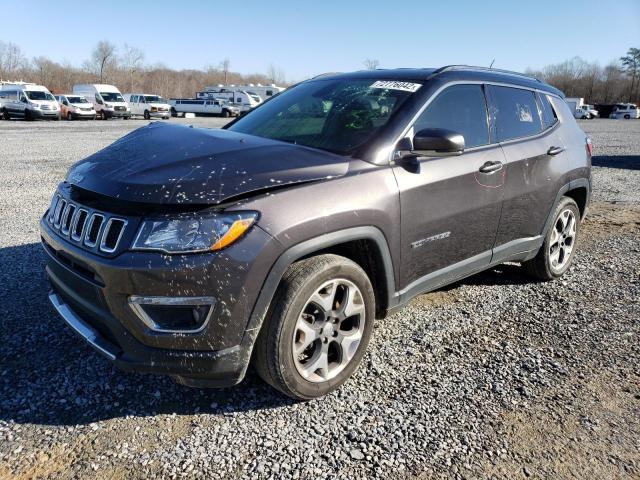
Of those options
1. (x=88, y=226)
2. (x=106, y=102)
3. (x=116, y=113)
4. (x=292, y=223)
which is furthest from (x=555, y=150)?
(x=106, y=102)

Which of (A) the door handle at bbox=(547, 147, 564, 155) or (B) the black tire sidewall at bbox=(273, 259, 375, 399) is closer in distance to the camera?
(B) the black tire sidewall at bbox=(273, 259, 375, 399)

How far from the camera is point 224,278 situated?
2.27 meters

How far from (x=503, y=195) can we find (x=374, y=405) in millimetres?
1827

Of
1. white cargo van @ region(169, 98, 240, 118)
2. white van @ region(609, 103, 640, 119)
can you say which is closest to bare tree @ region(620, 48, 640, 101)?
white van @ region(609, 103, 640, 119)

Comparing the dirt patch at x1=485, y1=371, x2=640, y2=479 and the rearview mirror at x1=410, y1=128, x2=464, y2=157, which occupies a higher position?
the rearview mirror at x1=410, y1=128, x2=464, y2=157

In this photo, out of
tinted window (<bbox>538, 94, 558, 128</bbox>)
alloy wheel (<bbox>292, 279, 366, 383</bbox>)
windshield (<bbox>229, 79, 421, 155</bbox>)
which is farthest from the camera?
tinted window (<bbox>538, 94, 558, 128</bbox>)

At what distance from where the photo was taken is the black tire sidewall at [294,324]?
2.50 metres

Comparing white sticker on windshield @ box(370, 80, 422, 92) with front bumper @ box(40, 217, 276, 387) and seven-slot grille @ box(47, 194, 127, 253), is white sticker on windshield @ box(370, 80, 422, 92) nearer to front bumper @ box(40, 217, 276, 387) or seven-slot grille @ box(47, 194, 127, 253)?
front bumper @ box(40, 217, 276, 387)

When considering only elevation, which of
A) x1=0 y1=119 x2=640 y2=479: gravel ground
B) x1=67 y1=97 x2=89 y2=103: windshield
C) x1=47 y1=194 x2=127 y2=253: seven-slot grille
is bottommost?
x1=0 y1=119 x2=640 y2=479: gravel ground

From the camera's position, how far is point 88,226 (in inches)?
97.2

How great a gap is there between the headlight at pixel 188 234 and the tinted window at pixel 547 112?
322cm

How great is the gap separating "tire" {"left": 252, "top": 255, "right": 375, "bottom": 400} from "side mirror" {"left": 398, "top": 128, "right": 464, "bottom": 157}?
2.58 feet

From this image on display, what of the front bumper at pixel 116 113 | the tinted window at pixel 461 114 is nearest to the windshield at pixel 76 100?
the front bumper at pixel 116 113

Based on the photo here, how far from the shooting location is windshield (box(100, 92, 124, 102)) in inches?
1447
